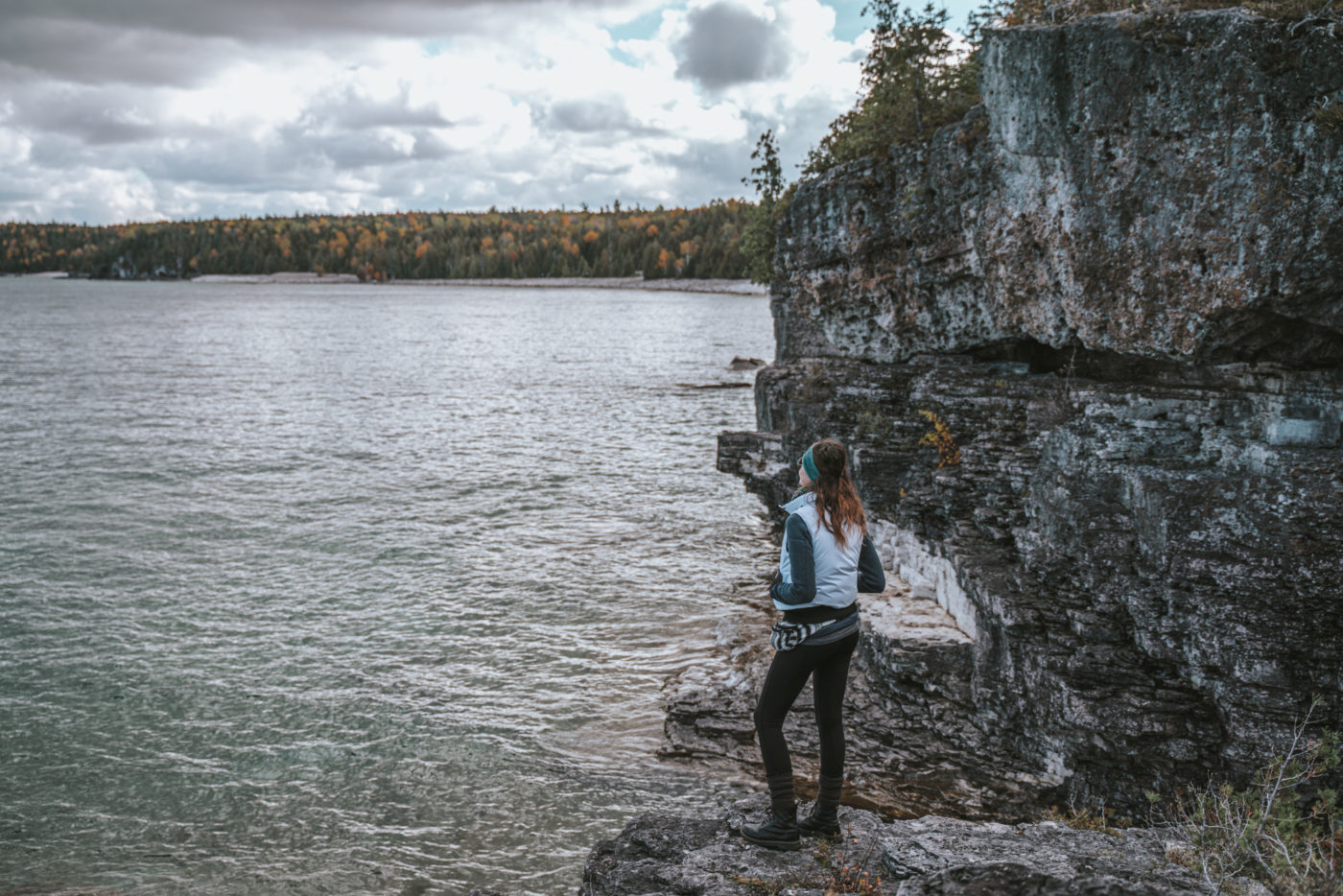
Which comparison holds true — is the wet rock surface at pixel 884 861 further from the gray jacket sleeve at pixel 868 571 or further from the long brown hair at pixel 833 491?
the long brown hair at pixel 833 491

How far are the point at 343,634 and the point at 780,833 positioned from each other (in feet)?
40.7

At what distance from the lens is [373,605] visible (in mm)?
18375

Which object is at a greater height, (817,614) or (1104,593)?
(817,614)

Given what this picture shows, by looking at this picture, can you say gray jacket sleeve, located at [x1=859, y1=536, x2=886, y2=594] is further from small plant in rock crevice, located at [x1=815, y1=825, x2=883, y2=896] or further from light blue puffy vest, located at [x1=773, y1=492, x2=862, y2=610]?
small plant in rock crevice, located at [x1=815, y1=825, x2=883, y2=896]

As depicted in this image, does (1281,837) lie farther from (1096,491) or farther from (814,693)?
(1096,491)

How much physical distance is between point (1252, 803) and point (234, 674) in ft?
49.3

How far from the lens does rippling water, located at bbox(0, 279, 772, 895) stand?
1101cm

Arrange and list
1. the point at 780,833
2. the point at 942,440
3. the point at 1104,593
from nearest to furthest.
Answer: the point at 780,833, the point at 1104,593, the point at 942,440

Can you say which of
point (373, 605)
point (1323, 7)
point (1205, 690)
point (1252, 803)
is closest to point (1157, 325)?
point (1323, 7)

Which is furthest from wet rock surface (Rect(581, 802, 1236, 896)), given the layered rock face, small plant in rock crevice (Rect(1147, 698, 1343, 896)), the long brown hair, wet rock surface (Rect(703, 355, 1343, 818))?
the layered rock face

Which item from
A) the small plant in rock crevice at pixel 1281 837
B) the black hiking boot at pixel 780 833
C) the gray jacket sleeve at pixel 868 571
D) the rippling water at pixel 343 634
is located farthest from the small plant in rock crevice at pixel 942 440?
the black hiking boot at pixel 780 833

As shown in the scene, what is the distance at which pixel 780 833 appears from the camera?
6844 millimetres

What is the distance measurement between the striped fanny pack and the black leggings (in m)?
0.05

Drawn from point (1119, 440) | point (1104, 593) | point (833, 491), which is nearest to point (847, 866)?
point (833, 491)
